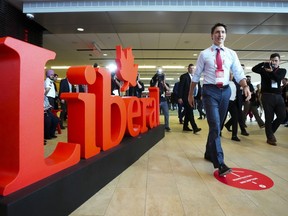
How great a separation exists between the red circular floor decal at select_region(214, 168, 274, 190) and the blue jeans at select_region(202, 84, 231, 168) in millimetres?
170

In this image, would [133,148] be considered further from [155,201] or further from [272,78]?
[272,78]

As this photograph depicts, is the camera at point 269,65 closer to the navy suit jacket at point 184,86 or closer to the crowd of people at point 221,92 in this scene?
the crowd of people at point 221,92

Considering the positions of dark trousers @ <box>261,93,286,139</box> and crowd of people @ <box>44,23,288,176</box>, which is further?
dark trousers @ <box>261,93,286,139</box>

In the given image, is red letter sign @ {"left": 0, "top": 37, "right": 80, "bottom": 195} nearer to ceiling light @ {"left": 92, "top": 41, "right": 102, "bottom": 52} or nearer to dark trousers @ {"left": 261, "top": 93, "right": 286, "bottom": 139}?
dark trousers @ {"left": 261, "top": 93, "right": 286, "bottom": 139}

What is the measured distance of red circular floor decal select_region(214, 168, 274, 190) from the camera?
203 cm

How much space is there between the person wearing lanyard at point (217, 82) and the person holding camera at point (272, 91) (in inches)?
72.0

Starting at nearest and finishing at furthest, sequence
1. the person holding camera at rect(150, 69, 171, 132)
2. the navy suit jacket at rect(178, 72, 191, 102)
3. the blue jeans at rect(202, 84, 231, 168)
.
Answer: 1. the blue jeans at rect(202, 84, 231, 168)
2. the navy suit jacket at rect(178, 72, 191, 102)
3. the person holding camera at rect(150, 69, 171, 132)

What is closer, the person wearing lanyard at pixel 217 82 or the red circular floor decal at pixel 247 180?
the red circular floor decal at pixel 247 180

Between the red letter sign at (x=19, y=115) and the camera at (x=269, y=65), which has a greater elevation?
the camera at (x=269, y=65)

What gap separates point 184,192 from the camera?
6.16ft

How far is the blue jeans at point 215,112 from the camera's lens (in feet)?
7.57

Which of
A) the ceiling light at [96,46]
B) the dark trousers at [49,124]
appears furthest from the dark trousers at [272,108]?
the ceiling light at [96,46]

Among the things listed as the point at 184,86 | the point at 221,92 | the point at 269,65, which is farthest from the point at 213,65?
the point at 184,86

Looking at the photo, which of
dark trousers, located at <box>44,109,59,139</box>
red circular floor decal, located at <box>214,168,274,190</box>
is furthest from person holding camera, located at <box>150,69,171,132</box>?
red circular floor decal, located at <box>214,168,274,190</box>
